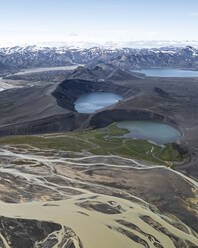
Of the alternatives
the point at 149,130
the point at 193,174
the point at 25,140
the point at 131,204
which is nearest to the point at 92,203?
the point at 131,204

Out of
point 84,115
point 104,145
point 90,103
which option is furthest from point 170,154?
point 90,103

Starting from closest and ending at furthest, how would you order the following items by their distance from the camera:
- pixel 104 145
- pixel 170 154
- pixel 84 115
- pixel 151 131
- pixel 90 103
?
pixel 170 154, pixel 104 145, pixel 151 131, pixel 84 115, pixel 90 103

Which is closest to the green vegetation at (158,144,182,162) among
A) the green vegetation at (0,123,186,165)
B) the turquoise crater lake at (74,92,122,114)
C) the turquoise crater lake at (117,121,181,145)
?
the green vegetation at (0,123,186,165)

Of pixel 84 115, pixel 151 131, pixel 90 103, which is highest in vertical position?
pixel 84 115

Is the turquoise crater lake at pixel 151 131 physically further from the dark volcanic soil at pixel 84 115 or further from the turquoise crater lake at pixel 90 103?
the turquoise crater lake at pixel 90 103

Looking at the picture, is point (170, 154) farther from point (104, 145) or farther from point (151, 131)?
point (151, 131)

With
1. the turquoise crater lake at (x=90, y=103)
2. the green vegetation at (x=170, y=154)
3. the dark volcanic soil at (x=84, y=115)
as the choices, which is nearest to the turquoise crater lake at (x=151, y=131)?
the dark volcanic soil at (x=84, y=115)

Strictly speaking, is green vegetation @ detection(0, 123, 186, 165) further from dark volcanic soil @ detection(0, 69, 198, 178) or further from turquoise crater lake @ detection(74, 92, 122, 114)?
turquoise crater lake @ detection(74, 92, 122, 114)
